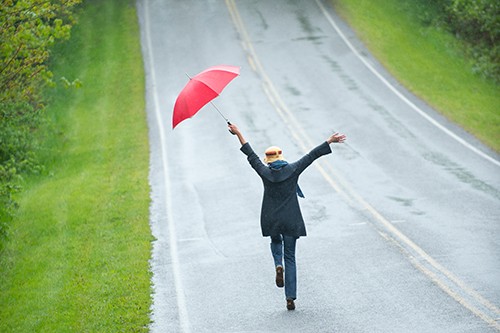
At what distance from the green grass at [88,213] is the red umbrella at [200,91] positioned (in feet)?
9.14

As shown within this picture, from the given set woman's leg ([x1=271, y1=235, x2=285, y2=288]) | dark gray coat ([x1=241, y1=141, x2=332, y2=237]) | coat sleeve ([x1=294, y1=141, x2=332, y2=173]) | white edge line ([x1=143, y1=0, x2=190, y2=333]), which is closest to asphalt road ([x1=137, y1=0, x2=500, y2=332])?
white edge line ([x1=143, y1=0, x2=190, y2=333])

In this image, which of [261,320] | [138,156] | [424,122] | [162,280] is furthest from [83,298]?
[424,122]

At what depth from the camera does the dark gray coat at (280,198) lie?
1071 centimetres

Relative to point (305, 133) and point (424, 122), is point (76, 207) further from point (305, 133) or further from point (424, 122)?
point (424, 122)

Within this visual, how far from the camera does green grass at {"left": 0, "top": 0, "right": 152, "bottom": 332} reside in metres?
12.7

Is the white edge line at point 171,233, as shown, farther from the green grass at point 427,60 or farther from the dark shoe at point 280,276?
A: the green grass at point 427,60

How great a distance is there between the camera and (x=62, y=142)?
86.0 ft

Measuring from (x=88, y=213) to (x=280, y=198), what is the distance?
28.6ft

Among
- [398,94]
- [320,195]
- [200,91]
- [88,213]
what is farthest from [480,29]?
[200,91]

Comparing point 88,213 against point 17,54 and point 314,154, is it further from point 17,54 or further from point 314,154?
point 314,154

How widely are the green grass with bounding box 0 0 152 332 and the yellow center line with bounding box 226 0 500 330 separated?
13.1ft

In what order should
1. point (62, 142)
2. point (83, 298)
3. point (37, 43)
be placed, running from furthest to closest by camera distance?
point (62, 142), point (37, 43), point (83, 298)

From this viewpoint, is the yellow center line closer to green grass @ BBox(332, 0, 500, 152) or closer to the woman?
the woman

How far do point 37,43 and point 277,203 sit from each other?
7789mm
